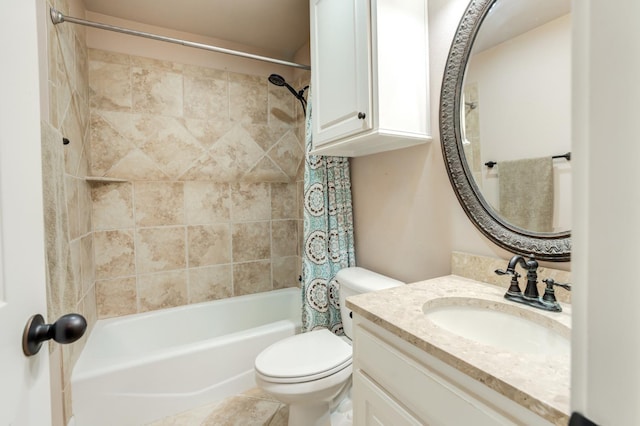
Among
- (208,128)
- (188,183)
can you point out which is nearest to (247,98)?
(208,128)

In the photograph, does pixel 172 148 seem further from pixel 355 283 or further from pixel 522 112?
pixel 522 112

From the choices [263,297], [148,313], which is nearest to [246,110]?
[263,297]

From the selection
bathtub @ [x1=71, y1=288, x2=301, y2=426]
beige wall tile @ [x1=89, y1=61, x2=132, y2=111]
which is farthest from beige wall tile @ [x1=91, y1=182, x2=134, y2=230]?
bathtub @ [x1=71, y1=288, x2=301, y2=426]

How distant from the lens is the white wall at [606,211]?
22 centimetres

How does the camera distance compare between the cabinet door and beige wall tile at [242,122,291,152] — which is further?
beige wall tile at [242,122,291,152]

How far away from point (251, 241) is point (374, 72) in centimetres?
170

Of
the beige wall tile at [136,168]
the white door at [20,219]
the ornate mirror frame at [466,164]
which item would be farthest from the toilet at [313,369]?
the beige wall tile at [136,168]

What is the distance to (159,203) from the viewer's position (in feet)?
6.80

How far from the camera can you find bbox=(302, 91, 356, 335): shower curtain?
172cm

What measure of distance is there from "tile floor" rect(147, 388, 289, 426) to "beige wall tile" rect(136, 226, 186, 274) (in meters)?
0.97

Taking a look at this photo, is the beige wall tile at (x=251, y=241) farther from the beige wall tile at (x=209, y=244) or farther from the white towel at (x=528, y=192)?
the white towel at (x=528, y=192)

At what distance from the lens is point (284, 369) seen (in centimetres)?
123

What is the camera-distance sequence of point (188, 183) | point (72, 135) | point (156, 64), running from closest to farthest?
point (72, 135) → point (156, 64) → point (188, 183)

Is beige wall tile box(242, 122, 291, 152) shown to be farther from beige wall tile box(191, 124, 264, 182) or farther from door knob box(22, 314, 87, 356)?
door knob box(22, 314, 87, 356)
